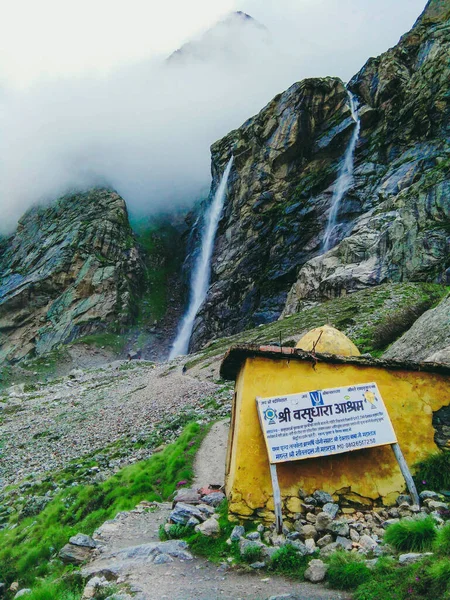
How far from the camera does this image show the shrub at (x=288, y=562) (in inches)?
236

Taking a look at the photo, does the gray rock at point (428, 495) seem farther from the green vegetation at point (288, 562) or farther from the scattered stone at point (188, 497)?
the scattered stone at point (188, 497)

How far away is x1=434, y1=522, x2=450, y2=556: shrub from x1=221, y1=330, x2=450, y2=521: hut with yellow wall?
245 cm

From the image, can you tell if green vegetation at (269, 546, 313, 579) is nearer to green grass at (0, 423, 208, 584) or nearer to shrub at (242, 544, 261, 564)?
shrub at (242, 544, 261, 564)

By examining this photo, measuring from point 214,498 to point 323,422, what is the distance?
287cm

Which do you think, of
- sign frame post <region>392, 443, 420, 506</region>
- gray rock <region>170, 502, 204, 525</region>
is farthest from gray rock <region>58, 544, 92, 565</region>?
sign frame post <region>392, 443, 420, 506</region>

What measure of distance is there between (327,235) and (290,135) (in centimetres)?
2116

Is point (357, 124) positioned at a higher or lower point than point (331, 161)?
higher

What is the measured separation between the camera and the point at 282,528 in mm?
7047

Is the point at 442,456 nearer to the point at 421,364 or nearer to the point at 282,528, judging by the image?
the point at 421,364

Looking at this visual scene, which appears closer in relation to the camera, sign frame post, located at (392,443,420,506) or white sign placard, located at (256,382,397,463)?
sign frame post, located at (392,443,420,506)

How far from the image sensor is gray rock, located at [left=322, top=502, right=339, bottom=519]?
7.21 meters

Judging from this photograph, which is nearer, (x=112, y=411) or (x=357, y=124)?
(x=112, y=411)

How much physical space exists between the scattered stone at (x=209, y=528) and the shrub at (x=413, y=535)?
108 inches

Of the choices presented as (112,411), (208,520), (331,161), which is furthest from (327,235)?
(208,520)
